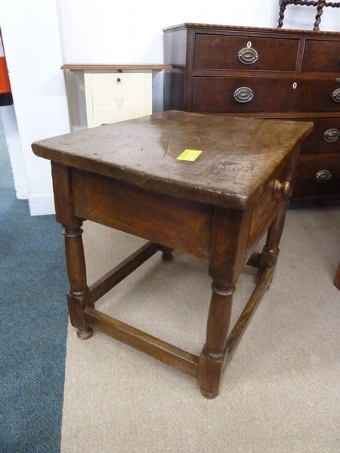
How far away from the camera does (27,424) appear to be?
2.77 feet

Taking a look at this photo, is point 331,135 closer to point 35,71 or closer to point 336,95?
point 336,95

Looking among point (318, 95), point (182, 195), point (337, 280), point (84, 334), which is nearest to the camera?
point (182, 195)

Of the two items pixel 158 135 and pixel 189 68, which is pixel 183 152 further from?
pixel 189 68

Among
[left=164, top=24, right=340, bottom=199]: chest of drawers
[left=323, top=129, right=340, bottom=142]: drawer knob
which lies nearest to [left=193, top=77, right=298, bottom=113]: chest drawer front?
[left=164, top=24, right=340, bottom=199]: chest of drawers

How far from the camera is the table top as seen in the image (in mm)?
629

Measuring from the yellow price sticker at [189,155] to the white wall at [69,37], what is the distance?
112 centimetres

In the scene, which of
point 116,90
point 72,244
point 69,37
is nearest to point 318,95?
point 116,90

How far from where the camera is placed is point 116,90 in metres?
1.56

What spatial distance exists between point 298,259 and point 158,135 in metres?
0.99

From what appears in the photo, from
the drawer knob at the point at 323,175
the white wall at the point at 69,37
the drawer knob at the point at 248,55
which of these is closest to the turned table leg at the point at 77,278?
the white wall at the point at 69,37

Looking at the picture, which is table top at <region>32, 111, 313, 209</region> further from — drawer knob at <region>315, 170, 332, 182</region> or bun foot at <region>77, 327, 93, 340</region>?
drawer knob at <region>315, 170, 332, 182</region>

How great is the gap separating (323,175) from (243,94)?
67cm

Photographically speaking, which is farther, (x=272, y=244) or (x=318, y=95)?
(x=318, y=95)

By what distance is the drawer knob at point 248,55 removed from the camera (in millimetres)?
1456
